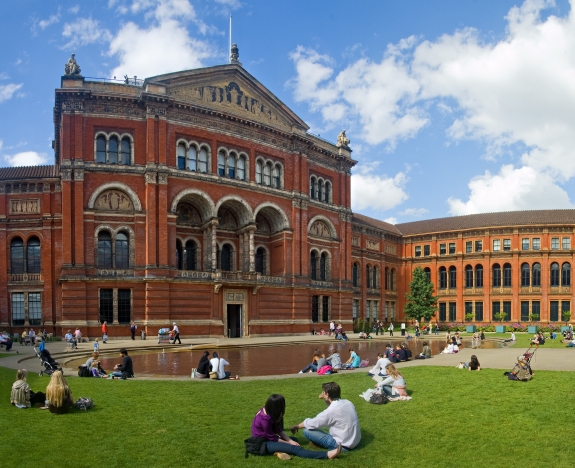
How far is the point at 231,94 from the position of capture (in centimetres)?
4916

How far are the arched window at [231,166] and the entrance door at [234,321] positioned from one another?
1192 cm

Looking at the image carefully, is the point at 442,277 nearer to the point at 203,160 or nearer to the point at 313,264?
the point at 313,264

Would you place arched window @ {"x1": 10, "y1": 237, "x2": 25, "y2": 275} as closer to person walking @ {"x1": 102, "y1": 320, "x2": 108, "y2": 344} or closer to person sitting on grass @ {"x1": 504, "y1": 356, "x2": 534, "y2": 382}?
person walking @ {"x1": 102, "y1": 320, "x2": 108, "y2": 344}

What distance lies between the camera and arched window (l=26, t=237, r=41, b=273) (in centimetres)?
4344

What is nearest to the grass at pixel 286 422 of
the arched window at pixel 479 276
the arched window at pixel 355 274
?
the arched window at pixel 355 274

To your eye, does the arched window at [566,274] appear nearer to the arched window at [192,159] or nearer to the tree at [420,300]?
the tree at [420,300]

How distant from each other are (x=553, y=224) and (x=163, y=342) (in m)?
56.2

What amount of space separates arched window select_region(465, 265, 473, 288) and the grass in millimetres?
60682

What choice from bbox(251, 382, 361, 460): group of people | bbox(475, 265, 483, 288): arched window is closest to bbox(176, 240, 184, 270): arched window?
bbox(251, 382, 361, 460): group of people

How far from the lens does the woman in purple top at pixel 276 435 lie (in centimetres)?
969

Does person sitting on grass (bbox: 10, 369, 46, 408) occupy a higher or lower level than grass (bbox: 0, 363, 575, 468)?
higher

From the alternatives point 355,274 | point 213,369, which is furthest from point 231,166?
point 213,369

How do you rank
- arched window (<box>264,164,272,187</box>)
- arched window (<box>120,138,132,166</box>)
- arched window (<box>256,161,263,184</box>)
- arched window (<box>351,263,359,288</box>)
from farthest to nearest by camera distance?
arched window (<box>351,263,359,288</box>) < arched window (<box>264,164,272,187</box>) < arched window (<box>256,161,263,184</box>) < arched window (<box>120,138,132,166</box>)

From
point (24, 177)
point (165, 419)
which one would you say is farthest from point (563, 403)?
point (24, 177)
